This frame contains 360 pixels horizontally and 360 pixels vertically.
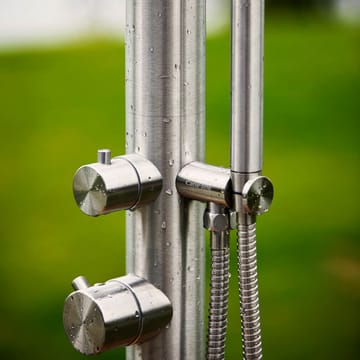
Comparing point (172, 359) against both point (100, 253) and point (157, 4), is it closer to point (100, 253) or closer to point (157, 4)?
point (157, 4)

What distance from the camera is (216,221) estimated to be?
998 mm

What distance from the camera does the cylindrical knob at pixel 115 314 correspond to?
948 millimetres

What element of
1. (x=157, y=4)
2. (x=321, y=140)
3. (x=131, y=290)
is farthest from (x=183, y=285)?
(x=321, y=140)

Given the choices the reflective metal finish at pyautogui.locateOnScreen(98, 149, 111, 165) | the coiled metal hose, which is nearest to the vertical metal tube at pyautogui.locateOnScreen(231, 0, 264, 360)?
the coiled metal hose

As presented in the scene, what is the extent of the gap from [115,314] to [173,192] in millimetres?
145

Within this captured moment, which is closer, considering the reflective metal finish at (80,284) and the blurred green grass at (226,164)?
the reflective metal finish at (80,284)

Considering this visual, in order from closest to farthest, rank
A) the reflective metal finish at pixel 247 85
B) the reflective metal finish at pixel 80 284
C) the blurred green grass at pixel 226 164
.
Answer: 1. the reflective metal finish at pixel 247 85
2. the reflective metal finish at pixel 80 284
3. the blurred green grass at pixel 226 164

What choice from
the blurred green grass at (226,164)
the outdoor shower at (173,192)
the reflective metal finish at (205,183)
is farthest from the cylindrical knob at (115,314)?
the blurred green grass at (226,164)

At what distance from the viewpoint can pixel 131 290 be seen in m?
0.98

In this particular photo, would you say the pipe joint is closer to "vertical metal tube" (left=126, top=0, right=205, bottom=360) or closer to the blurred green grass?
"vertical metal tube" (left=126, top=0, right=205, bottom=360)

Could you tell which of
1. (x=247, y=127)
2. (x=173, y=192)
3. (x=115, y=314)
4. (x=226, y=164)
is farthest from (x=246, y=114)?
(x=226, y=164)

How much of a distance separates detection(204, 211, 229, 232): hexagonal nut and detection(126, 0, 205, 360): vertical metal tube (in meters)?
0.02

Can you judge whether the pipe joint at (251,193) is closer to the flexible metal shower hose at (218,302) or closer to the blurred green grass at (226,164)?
the flexible metal shower hose at (218,302)

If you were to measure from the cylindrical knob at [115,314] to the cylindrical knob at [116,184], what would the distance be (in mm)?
83
